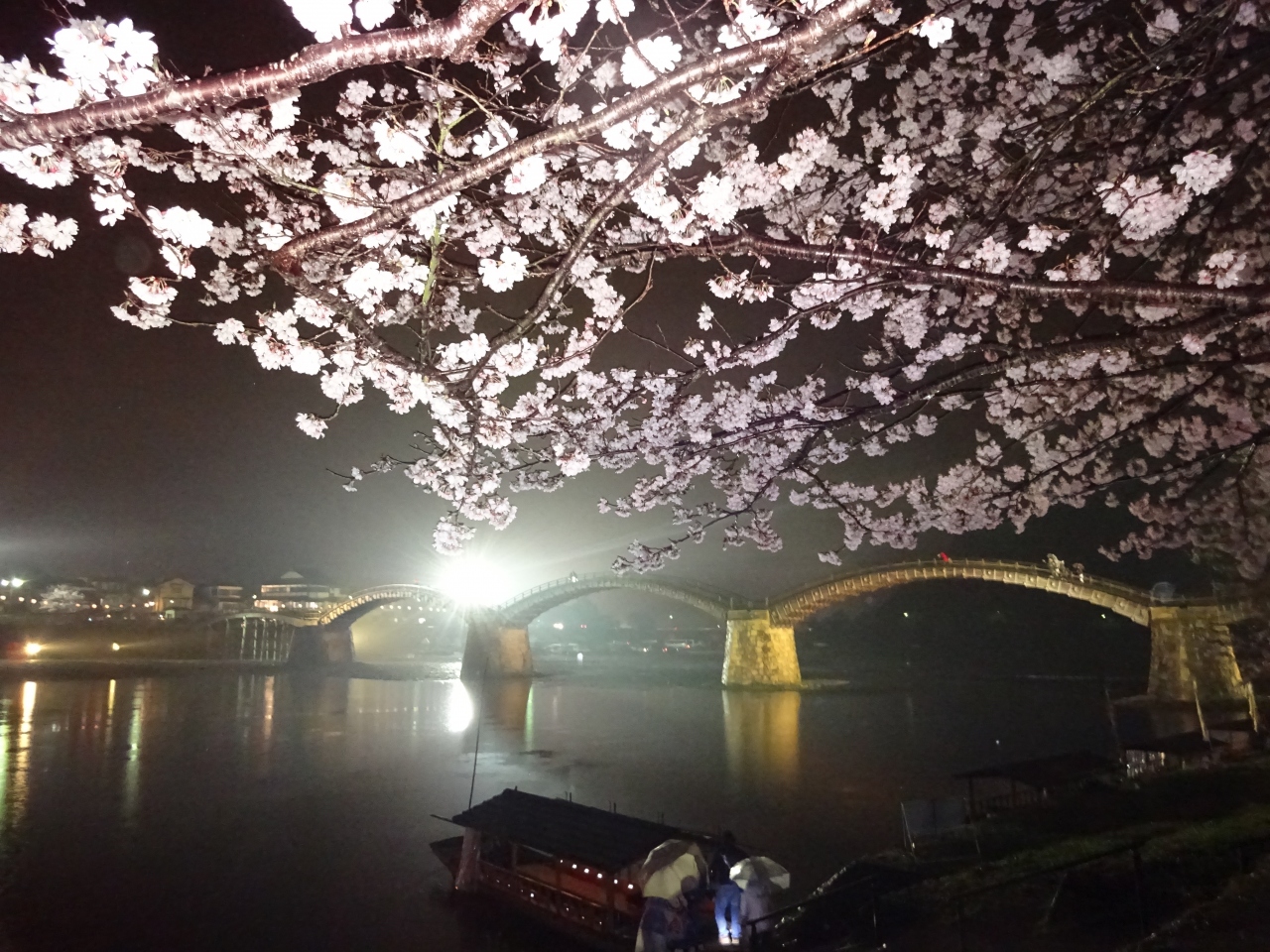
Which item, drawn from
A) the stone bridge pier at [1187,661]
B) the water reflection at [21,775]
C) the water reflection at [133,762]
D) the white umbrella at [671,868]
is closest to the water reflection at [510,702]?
the water reflection at [133,762]

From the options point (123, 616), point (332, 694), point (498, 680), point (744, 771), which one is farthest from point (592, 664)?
point (744, 771)

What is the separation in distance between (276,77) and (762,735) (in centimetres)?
2907

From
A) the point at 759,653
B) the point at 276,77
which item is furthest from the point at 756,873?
the point at 759,653

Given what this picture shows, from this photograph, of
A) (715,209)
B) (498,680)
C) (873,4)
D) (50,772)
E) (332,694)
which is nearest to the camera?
(873,4)

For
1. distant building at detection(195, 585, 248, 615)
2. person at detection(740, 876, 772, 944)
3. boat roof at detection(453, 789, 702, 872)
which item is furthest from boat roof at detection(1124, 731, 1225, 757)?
distant building at detection(195, 585, 248, 615)

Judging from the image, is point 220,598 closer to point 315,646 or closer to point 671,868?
point 315,646

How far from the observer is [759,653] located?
43562 mm

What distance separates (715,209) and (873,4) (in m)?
1.62

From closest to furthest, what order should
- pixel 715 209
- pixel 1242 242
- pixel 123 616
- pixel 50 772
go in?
1. pixel 715 209
2. pixel 1242 242
3. pixel 50 772
4. pixel 123 616

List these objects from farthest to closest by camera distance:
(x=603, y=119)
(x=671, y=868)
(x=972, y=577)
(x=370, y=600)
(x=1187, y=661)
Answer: (x=370, y=600) → (x=972, y=577) → (x=1187, y=661) → (x=671, y=868) → (x=603, y=119)

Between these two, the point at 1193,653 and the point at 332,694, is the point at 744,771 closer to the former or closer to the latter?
the point at 1193,653

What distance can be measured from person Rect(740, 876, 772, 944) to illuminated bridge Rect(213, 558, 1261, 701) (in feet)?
24.4

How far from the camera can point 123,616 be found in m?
68.8

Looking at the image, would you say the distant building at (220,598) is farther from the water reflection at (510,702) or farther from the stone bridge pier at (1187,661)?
the stone bridge pier at (1187,661)
